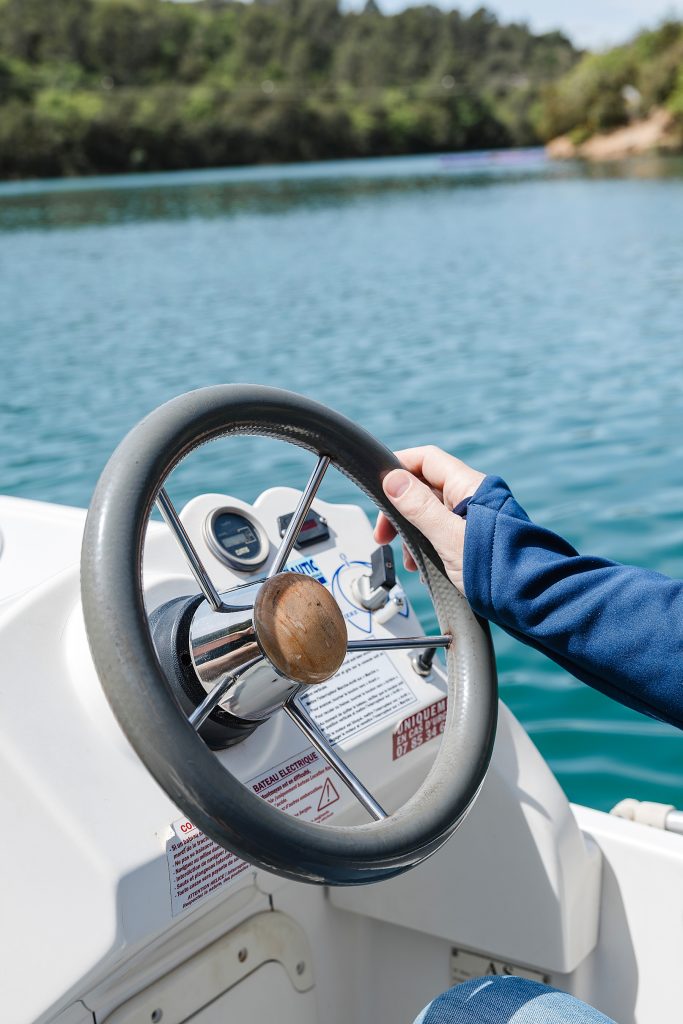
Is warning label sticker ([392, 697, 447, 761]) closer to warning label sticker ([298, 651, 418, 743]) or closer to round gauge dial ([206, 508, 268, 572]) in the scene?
warning label sticker ([298, 651, 418, 743])

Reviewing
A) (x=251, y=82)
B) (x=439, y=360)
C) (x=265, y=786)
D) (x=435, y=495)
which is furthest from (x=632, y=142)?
(x=265, y=786)

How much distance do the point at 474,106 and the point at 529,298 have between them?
66.1 m

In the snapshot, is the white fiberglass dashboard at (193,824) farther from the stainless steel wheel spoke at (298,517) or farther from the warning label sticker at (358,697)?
the stainless steel wheel spoke at (298,517)

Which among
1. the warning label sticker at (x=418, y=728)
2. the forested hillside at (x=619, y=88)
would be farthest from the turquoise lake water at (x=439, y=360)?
the forested hillside at (x=619, y=88)

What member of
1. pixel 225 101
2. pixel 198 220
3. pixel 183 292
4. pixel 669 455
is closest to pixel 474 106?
pixel 225 101

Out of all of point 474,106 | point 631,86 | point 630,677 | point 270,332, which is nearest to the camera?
point 630,677

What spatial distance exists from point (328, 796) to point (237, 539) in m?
0.31

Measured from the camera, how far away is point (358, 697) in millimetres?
1302

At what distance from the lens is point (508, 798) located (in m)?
1.38

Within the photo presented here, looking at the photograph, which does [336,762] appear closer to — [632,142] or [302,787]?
[302,787]

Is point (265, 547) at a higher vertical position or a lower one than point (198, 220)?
higher

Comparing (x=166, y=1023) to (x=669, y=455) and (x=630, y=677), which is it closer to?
(x=630, y=677)

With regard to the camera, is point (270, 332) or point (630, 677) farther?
point (270, 332)

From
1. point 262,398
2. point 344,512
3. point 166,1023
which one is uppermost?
point 262,398
